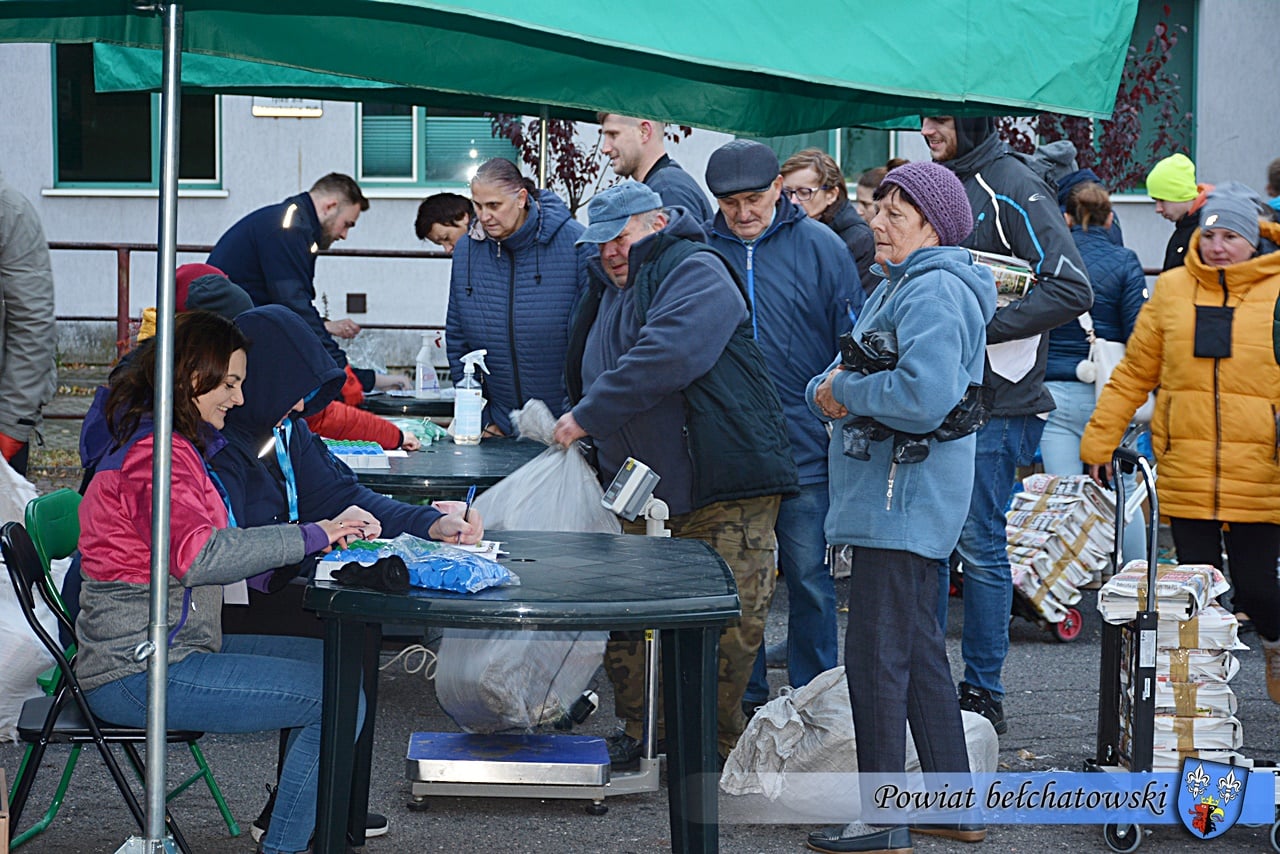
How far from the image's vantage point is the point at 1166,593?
453 cm

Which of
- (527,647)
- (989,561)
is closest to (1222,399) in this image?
(989,561)

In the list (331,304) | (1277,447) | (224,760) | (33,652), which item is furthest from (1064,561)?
(331,304)

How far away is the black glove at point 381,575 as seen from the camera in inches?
132

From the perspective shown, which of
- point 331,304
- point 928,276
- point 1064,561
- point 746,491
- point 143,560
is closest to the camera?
point 143,560

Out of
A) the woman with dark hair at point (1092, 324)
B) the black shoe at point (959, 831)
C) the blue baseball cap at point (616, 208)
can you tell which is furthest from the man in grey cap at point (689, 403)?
the woman with dark hair at point (1092, 324)

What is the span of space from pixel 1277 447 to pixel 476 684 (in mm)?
2740

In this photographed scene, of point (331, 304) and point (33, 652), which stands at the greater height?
point (331, 304)

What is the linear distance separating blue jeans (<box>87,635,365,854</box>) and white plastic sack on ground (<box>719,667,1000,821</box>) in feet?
4.73

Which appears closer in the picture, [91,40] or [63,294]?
[91,40]

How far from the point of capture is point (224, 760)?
5148 millimetres

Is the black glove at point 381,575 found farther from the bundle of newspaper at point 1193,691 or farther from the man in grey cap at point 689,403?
the bundle of newspaper at point 1193,691

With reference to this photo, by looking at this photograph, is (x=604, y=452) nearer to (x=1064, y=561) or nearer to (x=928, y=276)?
(x=928, y=276)

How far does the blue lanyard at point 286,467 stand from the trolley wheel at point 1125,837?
240 cm

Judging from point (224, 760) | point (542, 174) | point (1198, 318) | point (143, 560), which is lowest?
point (224, 760)
